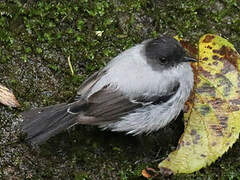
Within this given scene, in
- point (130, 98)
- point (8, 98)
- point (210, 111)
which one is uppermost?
point (8, 98)

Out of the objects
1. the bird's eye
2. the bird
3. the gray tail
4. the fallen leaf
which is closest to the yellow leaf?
the bird

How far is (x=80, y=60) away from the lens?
6.28m

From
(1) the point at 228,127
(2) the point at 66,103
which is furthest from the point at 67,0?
(1) the point at 228,127

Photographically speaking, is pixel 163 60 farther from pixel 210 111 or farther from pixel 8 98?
pixel 8 98

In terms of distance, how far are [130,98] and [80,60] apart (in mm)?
1284

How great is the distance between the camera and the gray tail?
5.18 m

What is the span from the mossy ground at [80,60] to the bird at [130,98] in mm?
252

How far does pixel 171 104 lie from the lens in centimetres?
539

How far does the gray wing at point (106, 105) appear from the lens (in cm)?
520

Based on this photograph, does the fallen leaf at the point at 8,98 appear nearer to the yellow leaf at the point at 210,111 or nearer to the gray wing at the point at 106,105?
the gray wing at the point at 106,105

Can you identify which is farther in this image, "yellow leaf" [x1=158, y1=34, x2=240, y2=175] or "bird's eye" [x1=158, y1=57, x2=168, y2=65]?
"bird's eye" [x1=158, y1=57, x2=168, y2=65]

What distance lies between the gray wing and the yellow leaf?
1.77 feet

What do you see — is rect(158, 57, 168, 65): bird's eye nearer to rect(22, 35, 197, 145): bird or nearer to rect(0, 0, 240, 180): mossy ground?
rect(22, 35, 197, 145): bird

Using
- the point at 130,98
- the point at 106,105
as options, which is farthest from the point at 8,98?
the point at 130,98
